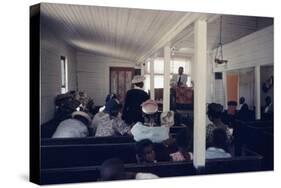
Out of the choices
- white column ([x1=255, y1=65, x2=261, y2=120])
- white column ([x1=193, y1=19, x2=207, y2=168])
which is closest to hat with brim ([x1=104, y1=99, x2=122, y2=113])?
white column ([x1=193, y1=19, x2=207, y2=168])

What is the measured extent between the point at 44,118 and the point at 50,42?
0.60 meters

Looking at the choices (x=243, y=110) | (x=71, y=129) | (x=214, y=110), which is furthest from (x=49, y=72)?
(x=243, y=110)

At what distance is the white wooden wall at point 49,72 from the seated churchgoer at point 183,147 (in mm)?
1045

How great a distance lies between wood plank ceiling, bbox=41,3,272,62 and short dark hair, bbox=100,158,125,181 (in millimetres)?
878

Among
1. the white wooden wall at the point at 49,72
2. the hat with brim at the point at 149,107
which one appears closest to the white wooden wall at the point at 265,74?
the hat with brim at the point at 149,107

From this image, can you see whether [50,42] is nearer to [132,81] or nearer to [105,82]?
[105,82]

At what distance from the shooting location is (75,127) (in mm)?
2945

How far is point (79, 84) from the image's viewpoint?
2.93 meters

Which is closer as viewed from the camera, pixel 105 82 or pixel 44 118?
pixel 44 118

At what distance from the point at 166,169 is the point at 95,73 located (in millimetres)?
1030

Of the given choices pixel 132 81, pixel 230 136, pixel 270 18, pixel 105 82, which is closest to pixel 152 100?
pixel 132 81

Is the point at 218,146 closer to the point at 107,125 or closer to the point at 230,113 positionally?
the point at 230,113

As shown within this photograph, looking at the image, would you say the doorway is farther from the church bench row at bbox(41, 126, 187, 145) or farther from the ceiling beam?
the church bench row at bbox(41, 126, 187, 145)

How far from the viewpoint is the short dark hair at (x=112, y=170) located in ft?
9.82
